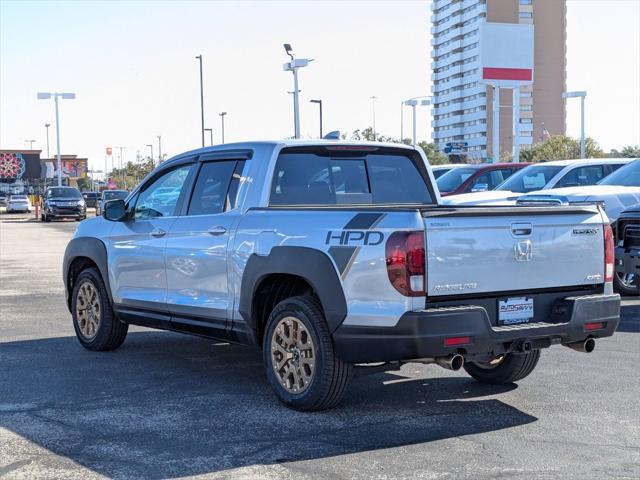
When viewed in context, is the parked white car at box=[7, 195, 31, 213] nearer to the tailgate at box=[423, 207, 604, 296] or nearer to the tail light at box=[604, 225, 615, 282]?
the tail light at box=[604, 225, 615, 282]

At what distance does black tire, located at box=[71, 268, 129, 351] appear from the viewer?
29.3 feet

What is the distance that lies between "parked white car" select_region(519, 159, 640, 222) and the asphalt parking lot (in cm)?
428

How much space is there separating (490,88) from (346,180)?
480 feet

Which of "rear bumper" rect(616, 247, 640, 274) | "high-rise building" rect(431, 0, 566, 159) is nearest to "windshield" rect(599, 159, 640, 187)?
"rear bumper" rect(616, 247, 640, 274)

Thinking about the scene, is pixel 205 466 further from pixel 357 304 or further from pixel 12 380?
pixel 12 380

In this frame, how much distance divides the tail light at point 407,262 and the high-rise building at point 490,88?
140 meters

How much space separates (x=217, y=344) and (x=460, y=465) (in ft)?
14.9

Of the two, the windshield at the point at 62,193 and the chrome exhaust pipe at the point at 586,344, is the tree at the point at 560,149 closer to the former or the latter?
the windshield at the point at 62,193

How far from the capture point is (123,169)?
12150 centimetres

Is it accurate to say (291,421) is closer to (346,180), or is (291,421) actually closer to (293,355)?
(293,355)

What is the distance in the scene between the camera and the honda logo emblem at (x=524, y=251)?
245 inches

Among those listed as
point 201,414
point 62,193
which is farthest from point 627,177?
point 62,193

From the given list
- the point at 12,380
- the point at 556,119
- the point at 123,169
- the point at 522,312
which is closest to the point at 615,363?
the point at 522,312

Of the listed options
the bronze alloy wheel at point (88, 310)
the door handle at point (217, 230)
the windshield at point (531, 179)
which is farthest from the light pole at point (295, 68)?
the door handle at point (217, 230)
